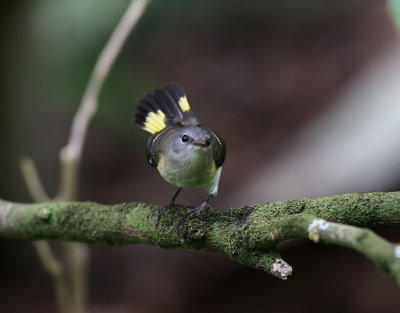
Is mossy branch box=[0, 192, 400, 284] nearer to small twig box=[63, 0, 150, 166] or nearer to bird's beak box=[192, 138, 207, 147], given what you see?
bird's beak box=[192, 138, 207, 147]

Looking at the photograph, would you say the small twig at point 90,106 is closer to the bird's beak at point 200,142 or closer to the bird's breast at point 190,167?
the bird's breast at point 190,167

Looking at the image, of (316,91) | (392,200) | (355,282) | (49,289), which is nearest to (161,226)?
(392,200)

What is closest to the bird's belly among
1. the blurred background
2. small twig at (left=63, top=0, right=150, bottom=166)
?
small twig at (left=63, top=0, right=150, bottom=166)

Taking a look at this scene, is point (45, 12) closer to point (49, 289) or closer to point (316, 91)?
point (49, 289)

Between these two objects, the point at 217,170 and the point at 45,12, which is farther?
the point at 45,12

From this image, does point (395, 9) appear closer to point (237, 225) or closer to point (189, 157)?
point (237, 225)

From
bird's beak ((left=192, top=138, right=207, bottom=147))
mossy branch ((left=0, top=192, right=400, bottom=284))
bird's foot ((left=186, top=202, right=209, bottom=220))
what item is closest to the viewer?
mossy branch ((left=0, top=192, right=400, bottom=284))

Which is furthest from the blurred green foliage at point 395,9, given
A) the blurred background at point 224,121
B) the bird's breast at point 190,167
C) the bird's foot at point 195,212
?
the blurred background at point 224,121
